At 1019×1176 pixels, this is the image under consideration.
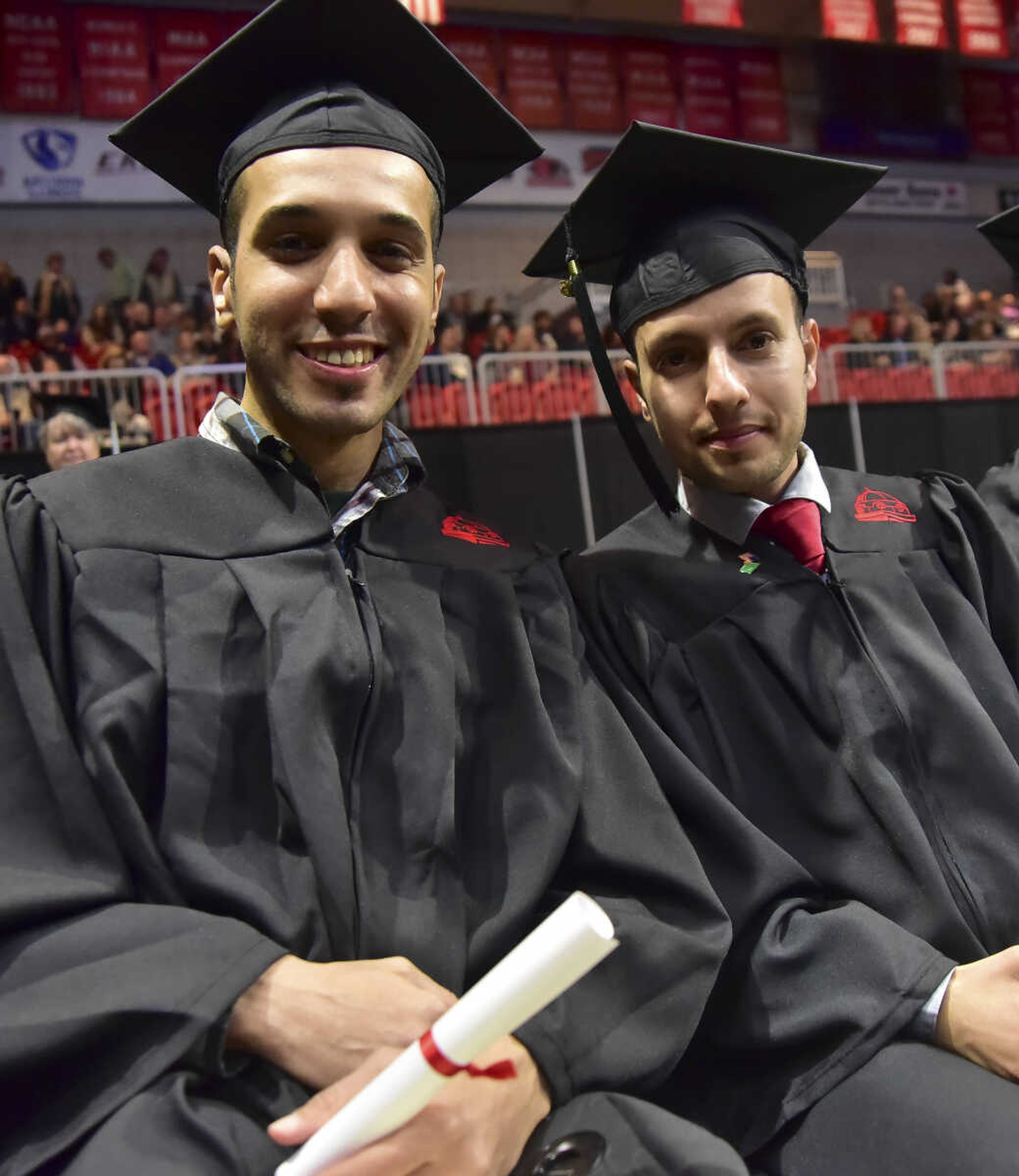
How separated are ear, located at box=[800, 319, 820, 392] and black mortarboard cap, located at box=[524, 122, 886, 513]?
0.06 meters

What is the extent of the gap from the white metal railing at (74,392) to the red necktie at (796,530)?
6.17 metres

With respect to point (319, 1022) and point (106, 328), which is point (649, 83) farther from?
point (319, 1022)

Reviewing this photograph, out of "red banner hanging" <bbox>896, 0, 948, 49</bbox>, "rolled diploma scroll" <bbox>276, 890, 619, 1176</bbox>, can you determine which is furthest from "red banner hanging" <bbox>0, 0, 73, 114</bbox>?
"rolled diploma scroll" <bbox>276, 890, 619, 1176</bbox>

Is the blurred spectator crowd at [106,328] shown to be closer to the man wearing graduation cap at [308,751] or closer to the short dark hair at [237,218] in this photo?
the short dark hair at [237,218]

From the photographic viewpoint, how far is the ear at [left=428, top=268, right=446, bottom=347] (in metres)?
2.10

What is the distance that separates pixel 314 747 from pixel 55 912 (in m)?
0.40

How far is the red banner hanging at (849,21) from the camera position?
1327cm

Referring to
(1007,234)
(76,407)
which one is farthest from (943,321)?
(1007,234)

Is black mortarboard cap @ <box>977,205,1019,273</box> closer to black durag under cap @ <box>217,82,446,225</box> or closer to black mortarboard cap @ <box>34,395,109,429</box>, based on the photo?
black durag under cap @ <box>217,82,446,225</box>

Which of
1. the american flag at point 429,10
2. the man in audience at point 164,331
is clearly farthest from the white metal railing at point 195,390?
the american flag at point 429,10

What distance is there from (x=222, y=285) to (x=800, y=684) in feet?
4.28

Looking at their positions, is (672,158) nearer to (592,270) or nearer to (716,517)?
(592,270)

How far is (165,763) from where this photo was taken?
5.49 ft

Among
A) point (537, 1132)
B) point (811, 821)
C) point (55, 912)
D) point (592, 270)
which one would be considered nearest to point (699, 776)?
point (811, 821)
